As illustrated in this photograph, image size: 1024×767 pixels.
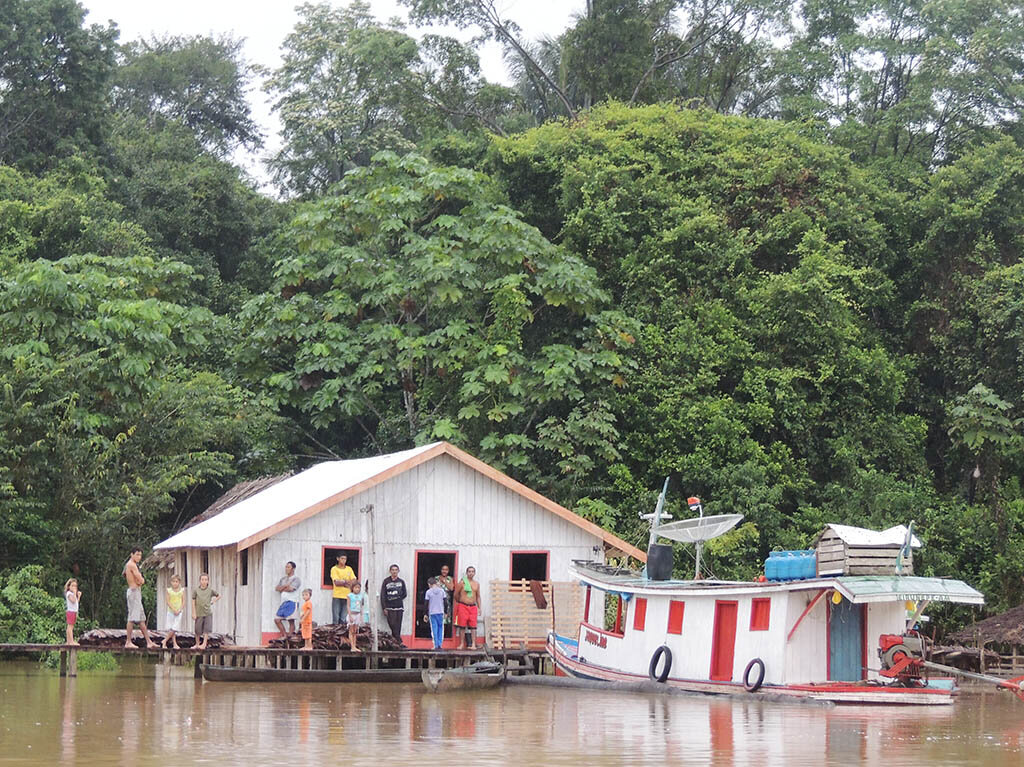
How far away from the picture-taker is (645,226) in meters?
38.8

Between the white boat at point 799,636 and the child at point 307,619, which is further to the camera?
the child at point 307,619

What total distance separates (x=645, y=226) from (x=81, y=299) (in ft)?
47.5

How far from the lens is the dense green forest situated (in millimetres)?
33250

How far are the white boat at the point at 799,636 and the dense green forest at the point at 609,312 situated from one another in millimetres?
9335

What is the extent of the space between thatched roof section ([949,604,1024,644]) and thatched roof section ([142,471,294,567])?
15.3 metres

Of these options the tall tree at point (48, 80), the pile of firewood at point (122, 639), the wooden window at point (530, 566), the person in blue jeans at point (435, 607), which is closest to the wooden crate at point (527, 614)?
the wooden window at point (530, 566)

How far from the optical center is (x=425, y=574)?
92.0ft

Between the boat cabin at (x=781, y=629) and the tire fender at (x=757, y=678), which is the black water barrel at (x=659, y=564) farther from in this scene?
the tire fender at (x=757, y=678)

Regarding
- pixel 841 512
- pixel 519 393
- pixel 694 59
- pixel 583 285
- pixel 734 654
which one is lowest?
pixel 734 654

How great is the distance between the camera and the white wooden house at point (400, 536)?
26.1 metres

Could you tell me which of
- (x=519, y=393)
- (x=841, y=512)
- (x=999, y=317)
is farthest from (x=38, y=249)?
(x=999, y=317)

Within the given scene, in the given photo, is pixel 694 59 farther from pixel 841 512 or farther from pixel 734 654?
pixel 734 654

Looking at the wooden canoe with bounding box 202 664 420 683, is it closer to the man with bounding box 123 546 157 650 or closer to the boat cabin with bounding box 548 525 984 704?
the man with bounding box 123 546 157 650

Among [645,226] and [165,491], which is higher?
[645,226]
